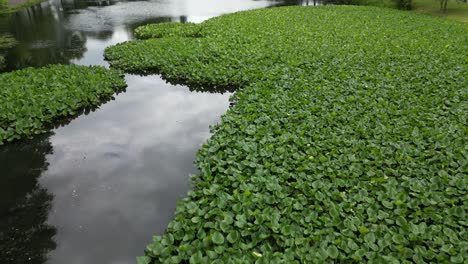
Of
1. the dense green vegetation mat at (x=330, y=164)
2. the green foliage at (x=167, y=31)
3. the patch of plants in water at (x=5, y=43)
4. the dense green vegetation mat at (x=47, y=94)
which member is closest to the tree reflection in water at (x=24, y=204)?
the dense green vegetation mat at (x=47, y=94)

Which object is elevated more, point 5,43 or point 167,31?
point 167,31

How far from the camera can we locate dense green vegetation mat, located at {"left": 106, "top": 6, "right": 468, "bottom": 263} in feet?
15.0

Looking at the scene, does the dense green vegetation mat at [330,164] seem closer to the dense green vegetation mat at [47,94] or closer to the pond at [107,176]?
the pond at [107,176]

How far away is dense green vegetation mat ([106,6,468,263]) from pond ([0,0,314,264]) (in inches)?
35.0

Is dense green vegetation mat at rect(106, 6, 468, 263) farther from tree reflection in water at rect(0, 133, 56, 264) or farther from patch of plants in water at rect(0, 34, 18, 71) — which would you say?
patch of plants in water at rect(0, 34, 18, 71)

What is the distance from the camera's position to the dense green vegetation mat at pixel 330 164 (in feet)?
15.0

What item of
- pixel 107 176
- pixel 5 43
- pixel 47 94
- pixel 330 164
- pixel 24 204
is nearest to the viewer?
pixel 330 164

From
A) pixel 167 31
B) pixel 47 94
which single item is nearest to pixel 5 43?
pixel 167 31

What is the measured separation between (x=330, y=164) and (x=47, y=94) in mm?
8688

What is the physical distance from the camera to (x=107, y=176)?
7285 mm

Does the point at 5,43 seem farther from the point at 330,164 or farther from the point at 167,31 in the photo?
the point at 330,164

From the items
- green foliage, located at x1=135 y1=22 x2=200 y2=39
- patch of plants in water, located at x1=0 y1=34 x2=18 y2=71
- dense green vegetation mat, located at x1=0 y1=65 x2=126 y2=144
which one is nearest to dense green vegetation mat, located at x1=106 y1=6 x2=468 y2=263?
dense green vegetation mat, located at x1=0 y1=65 x2=126 y2=144

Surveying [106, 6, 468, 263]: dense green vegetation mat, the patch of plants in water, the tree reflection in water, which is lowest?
the tree reflection in water

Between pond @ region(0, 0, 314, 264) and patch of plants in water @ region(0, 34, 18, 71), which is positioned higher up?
patch of plants in water @ region(0, 34, 18, 71)
